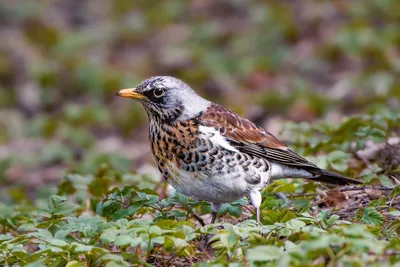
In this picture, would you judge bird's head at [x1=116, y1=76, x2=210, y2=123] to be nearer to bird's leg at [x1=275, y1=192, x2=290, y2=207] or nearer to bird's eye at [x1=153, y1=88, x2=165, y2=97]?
bird's eye at [x1=153, y1=88, x2=165, y2=97]

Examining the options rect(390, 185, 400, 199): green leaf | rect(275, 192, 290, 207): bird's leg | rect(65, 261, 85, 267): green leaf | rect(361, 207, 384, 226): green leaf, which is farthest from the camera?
rect(275, 192, 290, 207): bird's leg

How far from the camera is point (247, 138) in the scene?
256 inches

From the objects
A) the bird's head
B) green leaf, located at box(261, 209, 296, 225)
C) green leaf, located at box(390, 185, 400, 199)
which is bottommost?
green leaf, located at box(261, 209, 296, 225)

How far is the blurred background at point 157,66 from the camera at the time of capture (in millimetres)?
11477

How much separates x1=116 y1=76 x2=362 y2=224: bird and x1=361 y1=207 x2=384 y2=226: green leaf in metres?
0.78

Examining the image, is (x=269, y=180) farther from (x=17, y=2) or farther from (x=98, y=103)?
(x=17, y=2)

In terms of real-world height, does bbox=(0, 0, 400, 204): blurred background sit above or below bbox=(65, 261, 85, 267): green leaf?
above

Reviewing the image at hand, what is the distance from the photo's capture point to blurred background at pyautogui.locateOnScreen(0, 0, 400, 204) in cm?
1148

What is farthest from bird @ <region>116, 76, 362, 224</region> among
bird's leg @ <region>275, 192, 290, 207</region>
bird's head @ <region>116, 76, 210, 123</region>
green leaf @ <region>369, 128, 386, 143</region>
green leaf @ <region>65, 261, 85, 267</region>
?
green leaf @ <region>65, 261, 85, 267</region>

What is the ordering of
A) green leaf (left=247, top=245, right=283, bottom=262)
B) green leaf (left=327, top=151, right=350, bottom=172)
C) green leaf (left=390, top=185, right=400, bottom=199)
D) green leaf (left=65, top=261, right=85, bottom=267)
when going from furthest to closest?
green leaf (left=327, top=151, right=350, bottom=172) < green leaf (left=390, top=185, right=400, bottom=199) < green leaf (left=65, top=261, right=85, bottom=267) < green leaf (left=247, top=245, right=283, bottom=262)

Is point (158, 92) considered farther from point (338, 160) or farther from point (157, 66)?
point (157, 66)

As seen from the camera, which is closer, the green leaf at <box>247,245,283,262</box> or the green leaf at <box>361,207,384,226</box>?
the green leaf at <box>247,245,283,262</box>

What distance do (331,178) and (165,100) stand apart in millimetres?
1638

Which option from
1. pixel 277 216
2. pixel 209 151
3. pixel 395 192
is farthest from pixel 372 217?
pixel 209 151
